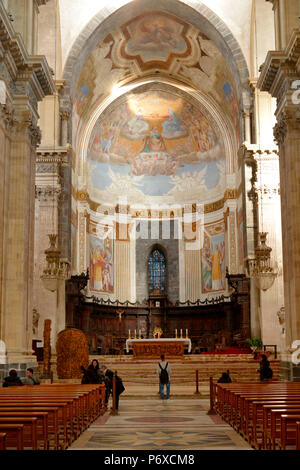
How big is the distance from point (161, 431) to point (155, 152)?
30000 millimetres

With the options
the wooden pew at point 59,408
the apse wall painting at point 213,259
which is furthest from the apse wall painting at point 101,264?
the wooden pew at point 59,408

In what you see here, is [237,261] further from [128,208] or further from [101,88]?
[101,88]

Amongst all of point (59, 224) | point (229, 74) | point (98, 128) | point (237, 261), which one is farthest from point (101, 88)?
point (237, 261)

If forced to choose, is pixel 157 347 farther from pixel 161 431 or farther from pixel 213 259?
pixel 161 431

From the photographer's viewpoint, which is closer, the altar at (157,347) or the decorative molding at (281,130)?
the decorative molding at (281,130)

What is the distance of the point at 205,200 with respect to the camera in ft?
122

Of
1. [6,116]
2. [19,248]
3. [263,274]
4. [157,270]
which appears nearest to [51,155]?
[263,274]

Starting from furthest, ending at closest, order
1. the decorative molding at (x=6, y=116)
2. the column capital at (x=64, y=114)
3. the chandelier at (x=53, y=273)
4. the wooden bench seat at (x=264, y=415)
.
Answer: the column capital at (x=64, y=114) < the chandelier at (x=53, y=273) < the decorative molding at (x=6, y=116) < the wooden bench seat at (x=264, y=415)

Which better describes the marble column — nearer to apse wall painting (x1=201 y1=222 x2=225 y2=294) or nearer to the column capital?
the column capital

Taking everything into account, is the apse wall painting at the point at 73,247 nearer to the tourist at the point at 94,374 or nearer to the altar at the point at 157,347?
the altar at the point at 157,347

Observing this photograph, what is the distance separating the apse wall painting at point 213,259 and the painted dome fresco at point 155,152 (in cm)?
201

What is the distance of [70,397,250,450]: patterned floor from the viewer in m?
8.39

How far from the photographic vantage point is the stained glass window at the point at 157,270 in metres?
38.6

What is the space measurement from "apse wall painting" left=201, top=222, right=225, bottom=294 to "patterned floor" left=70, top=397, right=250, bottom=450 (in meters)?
20.8
